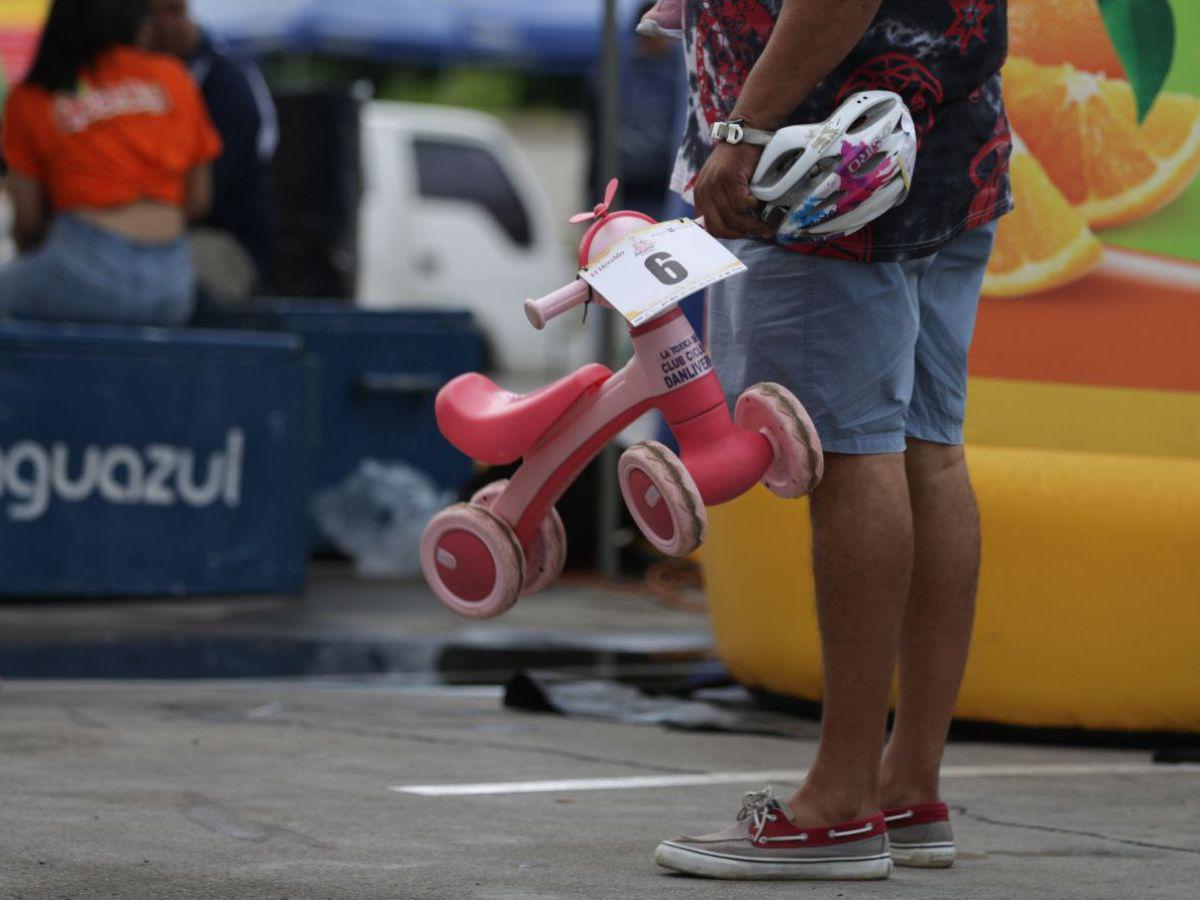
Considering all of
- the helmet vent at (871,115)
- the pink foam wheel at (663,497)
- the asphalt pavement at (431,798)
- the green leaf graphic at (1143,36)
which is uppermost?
the green leaf graphic at (1143,36)

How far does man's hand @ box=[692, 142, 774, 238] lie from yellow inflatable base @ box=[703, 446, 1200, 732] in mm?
1349

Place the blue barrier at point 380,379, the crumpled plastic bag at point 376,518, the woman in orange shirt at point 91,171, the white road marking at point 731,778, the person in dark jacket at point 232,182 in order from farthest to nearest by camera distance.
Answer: the person in dark jacket at point 232,182 → the blue barrier at point 380,379 → the crumpled plastic bag at point 376,518 → the woman in orange shirt at point 91,171 → the white road marking at point 731,778

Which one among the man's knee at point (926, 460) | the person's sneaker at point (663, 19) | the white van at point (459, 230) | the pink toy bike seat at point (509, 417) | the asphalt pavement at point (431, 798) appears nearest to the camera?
the asphalt pavement at point (431, 798)

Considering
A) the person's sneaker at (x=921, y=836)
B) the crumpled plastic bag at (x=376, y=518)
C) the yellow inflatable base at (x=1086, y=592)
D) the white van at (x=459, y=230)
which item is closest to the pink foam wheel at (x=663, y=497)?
the person's sneaker at (x=921, y=836)

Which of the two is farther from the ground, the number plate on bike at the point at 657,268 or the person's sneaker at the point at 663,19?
the person's sneaker at the point at 663,19

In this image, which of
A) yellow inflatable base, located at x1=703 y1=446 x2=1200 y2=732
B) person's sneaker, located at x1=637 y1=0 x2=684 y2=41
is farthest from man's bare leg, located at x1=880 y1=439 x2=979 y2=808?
yellow inflatable base, located at x1=703 y1=446 x2=1200 y2=732

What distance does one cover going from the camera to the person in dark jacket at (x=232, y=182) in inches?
340

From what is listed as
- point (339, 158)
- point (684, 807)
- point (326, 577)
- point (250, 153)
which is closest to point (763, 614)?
point (684, 807)

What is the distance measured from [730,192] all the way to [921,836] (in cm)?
95

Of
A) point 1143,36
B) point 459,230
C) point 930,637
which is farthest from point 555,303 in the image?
point 459,230

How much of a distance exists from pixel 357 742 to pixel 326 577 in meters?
3.48

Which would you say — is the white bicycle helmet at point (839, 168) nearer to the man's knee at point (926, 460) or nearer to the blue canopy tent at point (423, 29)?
the man's knee at point (926, 460)

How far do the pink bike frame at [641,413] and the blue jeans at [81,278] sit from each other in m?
4.13

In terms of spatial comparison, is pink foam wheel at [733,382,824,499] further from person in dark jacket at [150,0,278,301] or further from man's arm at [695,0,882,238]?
person in dark jacket at [150,0,278,301]
